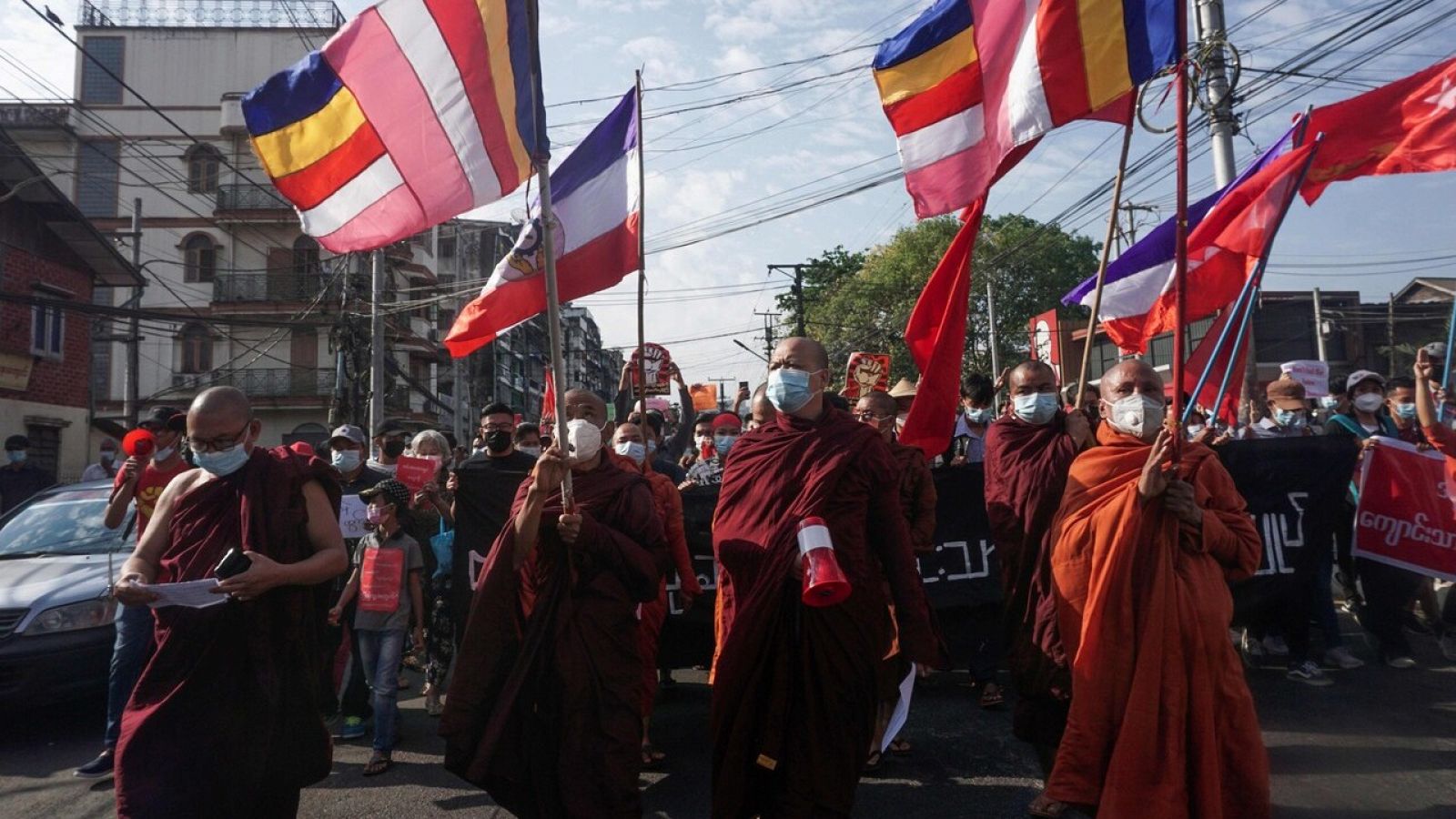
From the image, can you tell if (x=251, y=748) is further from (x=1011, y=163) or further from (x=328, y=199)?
(x=1011, y=163)

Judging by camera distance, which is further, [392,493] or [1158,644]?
[392,493]

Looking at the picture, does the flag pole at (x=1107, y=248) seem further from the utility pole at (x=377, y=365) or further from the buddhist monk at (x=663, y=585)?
the utility pole at (x=377, y=365)

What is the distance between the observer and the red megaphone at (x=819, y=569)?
127 inches

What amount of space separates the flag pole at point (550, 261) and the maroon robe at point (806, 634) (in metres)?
0.72

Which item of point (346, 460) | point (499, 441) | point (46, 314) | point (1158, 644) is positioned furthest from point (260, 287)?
point (1158, 644)

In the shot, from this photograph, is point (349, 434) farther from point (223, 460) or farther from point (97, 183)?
point (97, 183)

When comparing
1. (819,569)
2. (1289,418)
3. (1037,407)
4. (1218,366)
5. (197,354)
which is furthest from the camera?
(197,354)

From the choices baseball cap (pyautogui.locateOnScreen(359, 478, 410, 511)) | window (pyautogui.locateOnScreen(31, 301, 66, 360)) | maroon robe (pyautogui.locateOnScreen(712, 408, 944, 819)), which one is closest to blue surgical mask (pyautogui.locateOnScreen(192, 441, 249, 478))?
maroon robe (pyautogui.locateOnScreen(712, 408, 944, 819))

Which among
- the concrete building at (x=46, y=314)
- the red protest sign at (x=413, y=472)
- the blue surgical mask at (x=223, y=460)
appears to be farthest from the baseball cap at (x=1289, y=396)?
the concrete building at (x=46, y=314)

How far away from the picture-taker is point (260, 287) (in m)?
35.0

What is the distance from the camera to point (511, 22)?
4090mm

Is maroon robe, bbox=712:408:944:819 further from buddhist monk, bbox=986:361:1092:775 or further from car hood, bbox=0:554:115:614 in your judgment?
car hood, bbox=0:554:115:614

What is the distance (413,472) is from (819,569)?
3.10m

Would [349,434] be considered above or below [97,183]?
below
